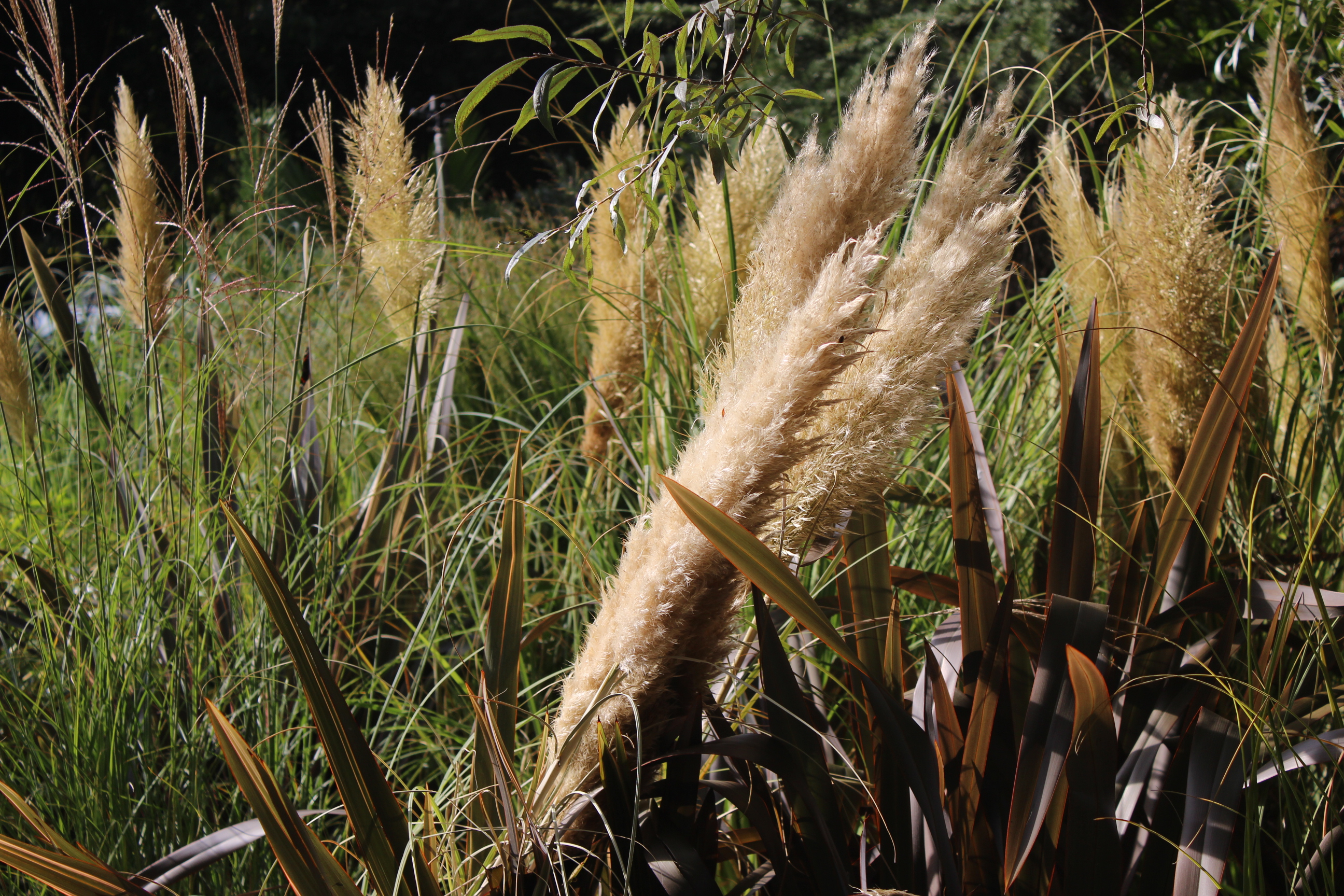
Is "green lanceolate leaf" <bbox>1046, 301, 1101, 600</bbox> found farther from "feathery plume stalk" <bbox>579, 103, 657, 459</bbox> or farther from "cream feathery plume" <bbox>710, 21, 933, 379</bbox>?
"feathery plume stalk" <bbox>579, 103, 657, 459</bbox>

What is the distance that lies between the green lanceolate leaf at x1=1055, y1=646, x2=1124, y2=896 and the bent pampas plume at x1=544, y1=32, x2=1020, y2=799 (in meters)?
0.31

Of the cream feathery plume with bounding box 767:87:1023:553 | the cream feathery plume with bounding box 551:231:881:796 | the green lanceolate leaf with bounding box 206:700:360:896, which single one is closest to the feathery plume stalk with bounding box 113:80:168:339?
the green lanceolate leaf with bounding box 206:700:360:896

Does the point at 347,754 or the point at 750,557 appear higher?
the point at 750,557

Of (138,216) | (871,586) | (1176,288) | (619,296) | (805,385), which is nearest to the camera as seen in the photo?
(805,385)

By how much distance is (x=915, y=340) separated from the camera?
2.48 ft

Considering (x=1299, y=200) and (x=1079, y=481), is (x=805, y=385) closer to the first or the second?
(x=1079, y=481)

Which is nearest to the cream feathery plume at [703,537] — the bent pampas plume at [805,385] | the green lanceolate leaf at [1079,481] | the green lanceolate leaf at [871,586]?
the bent pampas plume at [805,385]

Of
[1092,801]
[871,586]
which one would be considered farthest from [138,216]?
[1092,801]

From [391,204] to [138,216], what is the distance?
1.48 ft

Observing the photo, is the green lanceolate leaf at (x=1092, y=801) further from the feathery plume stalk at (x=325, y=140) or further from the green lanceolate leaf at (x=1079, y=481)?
the feathery plume stalk at (x=325, y=140)

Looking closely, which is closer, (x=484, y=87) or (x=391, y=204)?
(x=484, y=87)

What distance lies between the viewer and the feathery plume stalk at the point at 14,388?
1.44 meters

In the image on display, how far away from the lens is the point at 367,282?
170 cm

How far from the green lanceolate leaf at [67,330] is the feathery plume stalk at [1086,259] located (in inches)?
64.8
